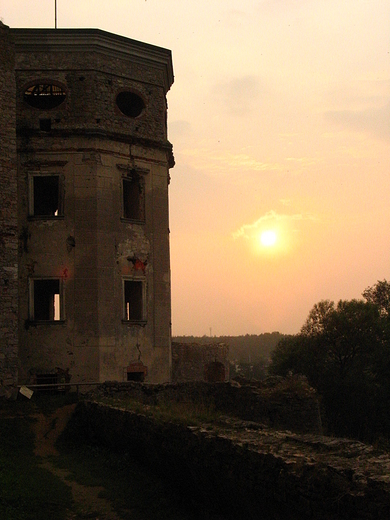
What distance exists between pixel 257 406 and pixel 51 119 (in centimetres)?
1260

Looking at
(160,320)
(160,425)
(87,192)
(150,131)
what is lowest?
(160,425)

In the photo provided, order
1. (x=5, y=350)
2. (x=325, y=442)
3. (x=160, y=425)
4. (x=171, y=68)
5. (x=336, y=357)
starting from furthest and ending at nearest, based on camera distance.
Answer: (x=336, y=357), (x=171, y=68), (x=5, y=350), (x=160, y=425), (x=325, y=442)

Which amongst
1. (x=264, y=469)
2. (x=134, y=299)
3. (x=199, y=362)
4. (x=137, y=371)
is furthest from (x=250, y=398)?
(x=264, y=469)

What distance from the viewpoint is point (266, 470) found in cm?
729

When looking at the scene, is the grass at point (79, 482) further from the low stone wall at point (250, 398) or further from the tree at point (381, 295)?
the tree at point (381, 295)

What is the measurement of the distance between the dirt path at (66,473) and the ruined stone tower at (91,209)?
4.55 meters

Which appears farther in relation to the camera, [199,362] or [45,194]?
[199,362]

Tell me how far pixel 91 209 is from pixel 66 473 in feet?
39.8

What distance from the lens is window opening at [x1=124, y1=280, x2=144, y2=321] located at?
23.2m

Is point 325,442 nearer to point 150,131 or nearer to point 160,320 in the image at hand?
point 160,320

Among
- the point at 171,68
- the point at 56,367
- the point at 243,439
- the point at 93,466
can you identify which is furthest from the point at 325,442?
the point at 171,68

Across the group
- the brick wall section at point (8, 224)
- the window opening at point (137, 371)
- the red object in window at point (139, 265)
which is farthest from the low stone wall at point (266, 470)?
the red object in window at point (139, 265)

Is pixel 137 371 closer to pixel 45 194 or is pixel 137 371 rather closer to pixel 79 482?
pixel 45 194

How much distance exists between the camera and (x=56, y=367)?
21.5 metres
